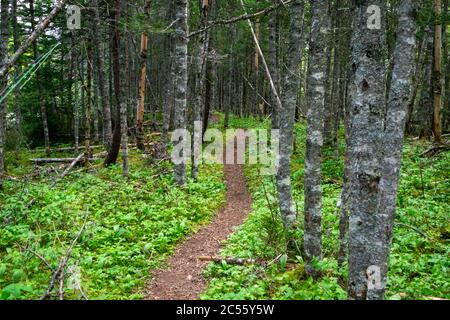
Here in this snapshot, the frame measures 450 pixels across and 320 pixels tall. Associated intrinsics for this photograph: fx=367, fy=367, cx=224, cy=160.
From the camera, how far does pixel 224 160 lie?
20.1m

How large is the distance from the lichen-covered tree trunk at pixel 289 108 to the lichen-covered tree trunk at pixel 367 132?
3.12 metres

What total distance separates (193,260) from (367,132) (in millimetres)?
4977

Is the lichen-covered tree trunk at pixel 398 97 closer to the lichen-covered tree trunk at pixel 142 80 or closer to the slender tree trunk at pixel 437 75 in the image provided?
the slender tree trunk at pixel 437 75

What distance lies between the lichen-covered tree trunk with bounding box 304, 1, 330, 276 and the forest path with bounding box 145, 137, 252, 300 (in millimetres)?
2106

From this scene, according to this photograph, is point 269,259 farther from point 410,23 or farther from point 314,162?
point 410,23

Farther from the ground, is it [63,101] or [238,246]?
[63,101]

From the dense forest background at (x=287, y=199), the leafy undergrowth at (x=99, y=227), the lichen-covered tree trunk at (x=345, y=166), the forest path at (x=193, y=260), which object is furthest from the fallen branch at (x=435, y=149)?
the leafy undergrowth at (x=99, y=227)

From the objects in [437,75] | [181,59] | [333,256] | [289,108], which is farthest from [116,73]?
[437,75]

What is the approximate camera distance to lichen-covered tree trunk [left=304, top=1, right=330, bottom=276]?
5.77m

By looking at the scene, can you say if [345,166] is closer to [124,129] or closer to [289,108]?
[289,108]

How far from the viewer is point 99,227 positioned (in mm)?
8328
